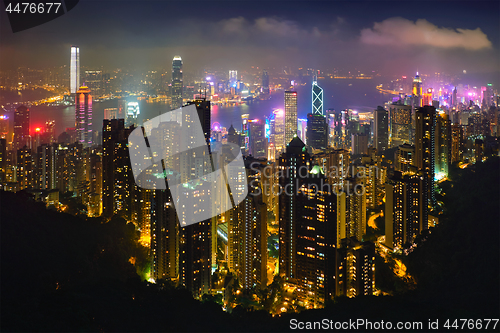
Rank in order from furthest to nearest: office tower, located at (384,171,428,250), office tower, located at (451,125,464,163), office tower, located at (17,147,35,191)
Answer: office tower, located at (451,125,464,163) → office tower, located at (17,147,35,191) → office tower, located at (384,171,428,250)

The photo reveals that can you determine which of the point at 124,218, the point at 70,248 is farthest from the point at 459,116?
the point at 70,248

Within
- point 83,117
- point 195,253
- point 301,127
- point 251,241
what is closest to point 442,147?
point 301,127

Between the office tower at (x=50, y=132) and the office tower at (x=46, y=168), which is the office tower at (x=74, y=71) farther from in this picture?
the office tower at (x=46, y=168)

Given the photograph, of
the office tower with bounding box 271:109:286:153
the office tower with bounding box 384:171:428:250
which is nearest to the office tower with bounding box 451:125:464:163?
the office tower with bounding box 384:171:428:250

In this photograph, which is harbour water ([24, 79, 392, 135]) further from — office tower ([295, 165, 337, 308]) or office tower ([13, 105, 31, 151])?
office tower ([295, 165, 337, 308])

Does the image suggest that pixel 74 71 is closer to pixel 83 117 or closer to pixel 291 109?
pixel 83 117

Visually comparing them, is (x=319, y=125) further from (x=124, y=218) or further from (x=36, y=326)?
(x=36, y=326)

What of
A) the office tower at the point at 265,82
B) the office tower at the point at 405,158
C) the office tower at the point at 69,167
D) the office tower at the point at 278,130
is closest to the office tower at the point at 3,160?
the office tower at the point at 69,167
